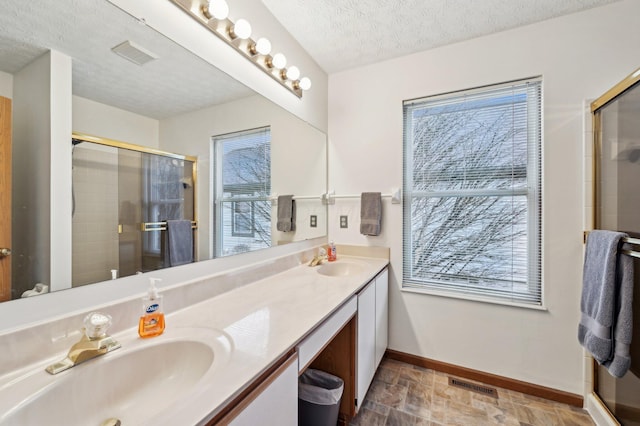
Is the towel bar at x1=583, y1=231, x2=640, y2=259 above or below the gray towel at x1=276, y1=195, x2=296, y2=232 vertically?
below

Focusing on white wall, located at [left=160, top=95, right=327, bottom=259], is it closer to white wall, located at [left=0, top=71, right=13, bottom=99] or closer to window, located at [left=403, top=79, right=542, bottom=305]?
white wall, located at [left=0, top=71, right=13, bottom=99]

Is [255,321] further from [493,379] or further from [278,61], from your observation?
[493,379]

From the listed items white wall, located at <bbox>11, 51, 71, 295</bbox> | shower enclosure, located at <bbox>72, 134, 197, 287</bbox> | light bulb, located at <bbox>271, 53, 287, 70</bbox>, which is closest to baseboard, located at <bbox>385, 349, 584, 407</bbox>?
shower enclosure, located at <bbox>72, 134, 197, 287</bbox>

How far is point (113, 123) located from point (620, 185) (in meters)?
2.25

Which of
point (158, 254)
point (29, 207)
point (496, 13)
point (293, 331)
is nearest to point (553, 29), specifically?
point (496, 13)

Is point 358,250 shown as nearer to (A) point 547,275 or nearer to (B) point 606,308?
(A) point 547,275

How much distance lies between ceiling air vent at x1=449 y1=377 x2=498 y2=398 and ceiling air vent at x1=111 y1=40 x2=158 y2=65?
243 cm

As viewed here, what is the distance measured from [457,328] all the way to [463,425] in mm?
572

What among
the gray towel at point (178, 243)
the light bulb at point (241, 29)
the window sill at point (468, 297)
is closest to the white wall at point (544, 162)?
the window sill at point (468, 297)

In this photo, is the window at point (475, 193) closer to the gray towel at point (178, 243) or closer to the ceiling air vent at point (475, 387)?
the ceiling air vent at point (475, 387)

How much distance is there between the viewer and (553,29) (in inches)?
61.9

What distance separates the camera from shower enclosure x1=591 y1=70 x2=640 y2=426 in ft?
3.88

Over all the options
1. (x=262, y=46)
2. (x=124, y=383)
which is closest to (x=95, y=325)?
(x=124, y=383)

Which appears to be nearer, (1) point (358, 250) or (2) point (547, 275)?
(2) point (547, 275)
